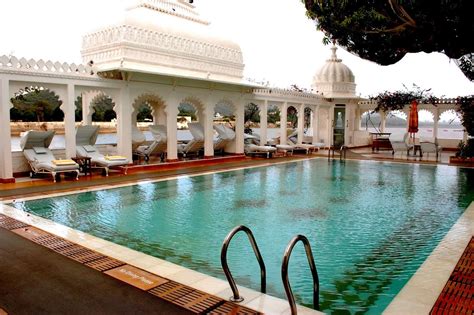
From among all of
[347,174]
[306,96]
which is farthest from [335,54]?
[347,174]

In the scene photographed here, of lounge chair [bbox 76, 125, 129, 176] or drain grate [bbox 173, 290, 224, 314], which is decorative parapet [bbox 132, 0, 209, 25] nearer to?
lounge chair [bbox 76, 125, 129, 176]

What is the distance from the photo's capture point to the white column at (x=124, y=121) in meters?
13.9

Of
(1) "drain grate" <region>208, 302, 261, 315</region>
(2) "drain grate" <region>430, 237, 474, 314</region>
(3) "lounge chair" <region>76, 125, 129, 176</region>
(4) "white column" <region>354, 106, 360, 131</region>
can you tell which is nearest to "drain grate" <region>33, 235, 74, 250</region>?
(1) "drain grate" <region>208, 302, 261, 315</region>

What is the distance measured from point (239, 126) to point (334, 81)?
9.60 meters

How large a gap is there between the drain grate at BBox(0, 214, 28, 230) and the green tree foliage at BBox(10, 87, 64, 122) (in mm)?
25065

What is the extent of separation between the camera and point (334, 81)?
25.5 metres

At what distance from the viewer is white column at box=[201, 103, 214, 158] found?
17.1 meters

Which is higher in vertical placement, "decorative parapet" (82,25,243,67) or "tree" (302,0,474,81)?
"decorative parapet" (82,25,243,67)

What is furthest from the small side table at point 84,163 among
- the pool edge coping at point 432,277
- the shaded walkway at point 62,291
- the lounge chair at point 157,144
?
the pool edge coping at point 432,277

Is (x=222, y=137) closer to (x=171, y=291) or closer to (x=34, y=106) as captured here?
(x=171, y=291)

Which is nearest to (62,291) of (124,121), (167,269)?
(167,269)

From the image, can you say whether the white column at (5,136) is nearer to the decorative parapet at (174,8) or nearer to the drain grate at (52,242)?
the drain grate at (52,242)

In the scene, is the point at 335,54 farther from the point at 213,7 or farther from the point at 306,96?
the point at 213,7

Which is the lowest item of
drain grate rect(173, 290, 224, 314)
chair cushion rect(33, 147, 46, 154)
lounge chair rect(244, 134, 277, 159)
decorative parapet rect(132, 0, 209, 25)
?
drain grate rect(173, 290, 224, 314)
